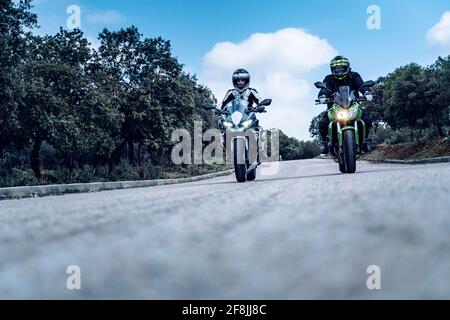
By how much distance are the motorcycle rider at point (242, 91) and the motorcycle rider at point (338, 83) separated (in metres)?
1.66

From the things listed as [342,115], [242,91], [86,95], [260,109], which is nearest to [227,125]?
[260,109]

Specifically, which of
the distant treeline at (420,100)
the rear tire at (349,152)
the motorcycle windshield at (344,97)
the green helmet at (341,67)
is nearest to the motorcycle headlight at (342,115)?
the motorcycle windshield at (344,97)

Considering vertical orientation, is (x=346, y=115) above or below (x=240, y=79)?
below

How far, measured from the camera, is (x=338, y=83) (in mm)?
9055

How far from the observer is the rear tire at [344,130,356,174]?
27.0 feet

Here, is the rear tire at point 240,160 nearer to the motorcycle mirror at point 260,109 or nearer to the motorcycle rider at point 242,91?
the motorcycle mirror at point 260,109

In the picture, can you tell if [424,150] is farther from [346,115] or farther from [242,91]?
[346,115]

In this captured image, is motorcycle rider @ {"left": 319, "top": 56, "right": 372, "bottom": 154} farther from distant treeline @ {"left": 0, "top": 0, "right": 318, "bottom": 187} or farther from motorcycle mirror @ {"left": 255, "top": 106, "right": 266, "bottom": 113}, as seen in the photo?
distant treeline @ {"left": 0, "top": 0, "right": 318, "bottom": 187}

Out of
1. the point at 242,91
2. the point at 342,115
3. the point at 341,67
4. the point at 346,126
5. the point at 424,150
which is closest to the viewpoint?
the point at 346,126

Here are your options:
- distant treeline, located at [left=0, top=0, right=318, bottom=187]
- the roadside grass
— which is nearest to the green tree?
distant treeline, located at [left=0, top=0, right=318, bottom=187]

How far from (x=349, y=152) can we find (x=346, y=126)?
521 millimetres

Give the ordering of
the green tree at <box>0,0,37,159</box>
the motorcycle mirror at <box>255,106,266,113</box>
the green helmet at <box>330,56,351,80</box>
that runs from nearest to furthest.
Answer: the green helmet at <box>330,56,351,80</box> < the motorcycle mirror at <box>255,106,266,113</box> < the green tree at <box>0,0,37,159</box>

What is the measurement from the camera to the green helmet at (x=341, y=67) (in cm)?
892

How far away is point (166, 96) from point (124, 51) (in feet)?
23.6
